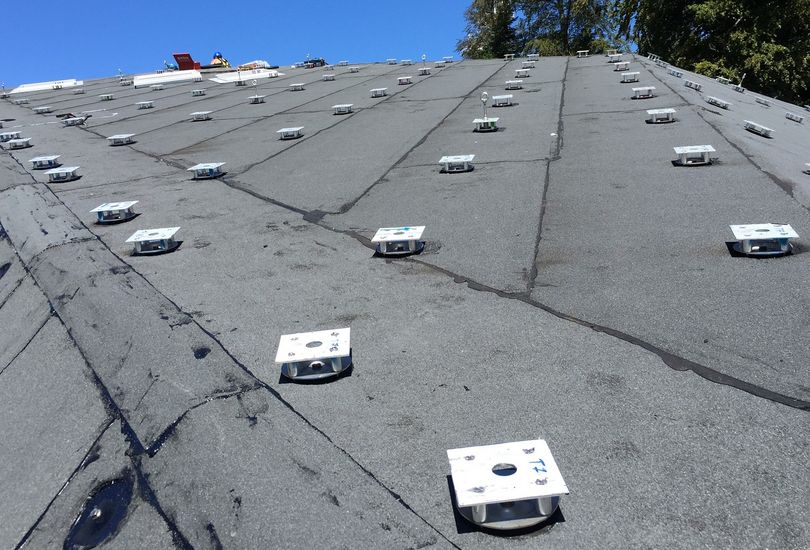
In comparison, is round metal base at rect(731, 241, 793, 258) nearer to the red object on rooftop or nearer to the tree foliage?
the tree foliage

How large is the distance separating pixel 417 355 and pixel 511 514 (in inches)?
66.5

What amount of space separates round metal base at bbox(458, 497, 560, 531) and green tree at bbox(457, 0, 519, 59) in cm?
4758

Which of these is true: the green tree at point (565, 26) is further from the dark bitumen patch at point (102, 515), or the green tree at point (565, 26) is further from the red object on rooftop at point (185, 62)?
the dark bitumen patch at point (102, 515)

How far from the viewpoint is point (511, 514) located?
8.97 feet

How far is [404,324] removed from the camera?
15.9ft

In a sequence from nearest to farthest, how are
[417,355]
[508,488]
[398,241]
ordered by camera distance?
[508,488], [417,355], [398,241]

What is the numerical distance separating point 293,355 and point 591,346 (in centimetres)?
198

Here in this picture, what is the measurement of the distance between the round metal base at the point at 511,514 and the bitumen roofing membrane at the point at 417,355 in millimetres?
60

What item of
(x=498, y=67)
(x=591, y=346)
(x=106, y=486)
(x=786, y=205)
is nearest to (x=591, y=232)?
(x=786, y=205)

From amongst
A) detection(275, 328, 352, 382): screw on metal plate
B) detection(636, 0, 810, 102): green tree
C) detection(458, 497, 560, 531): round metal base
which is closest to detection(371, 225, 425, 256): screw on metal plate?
detection(275, 328, 352, 382): screw on metal plate

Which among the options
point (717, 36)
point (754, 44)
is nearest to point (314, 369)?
point (754, 44)

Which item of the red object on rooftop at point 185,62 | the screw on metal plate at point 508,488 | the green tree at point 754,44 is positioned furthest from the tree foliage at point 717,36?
the screw on metal plate at point 508,488

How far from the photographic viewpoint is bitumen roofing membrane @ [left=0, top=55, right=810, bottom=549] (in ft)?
9.44

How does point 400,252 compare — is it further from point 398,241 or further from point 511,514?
point 511,514
